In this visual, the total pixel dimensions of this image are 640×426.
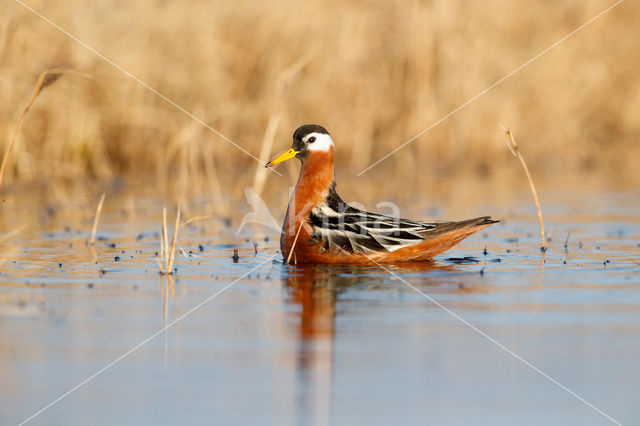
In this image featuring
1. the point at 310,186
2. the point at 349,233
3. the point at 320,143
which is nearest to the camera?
the point at 349,233

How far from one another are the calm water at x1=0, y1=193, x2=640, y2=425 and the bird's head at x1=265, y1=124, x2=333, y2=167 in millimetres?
1046

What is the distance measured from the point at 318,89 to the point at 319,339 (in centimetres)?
1226

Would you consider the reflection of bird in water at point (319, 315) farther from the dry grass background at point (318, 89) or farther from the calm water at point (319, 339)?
the dry grass background at point (318, 89)

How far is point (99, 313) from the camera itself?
672 cm

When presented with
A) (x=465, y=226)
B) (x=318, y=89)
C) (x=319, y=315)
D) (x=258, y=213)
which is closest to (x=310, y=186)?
(x=465, y=226)

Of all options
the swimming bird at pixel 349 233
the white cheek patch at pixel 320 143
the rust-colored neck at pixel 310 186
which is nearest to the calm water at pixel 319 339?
the swimming bird at pixel 349 233

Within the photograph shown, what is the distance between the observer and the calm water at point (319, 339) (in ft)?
15.2

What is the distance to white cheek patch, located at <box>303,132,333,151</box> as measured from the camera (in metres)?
9.63

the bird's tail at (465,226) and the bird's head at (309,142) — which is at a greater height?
the bird's head at (309,142)

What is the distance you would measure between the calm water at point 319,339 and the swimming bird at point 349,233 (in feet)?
0.73

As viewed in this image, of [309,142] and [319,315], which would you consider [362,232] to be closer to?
[309,142]

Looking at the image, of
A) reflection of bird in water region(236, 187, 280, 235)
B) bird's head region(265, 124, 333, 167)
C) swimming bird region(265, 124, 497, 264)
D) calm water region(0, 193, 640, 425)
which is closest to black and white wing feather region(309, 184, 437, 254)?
swimming bird region(265, 124, 497, 264)

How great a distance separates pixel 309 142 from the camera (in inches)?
381

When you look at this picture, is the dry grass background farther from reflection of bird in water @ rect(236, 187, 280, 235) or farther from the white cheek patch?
the white cheek patch
